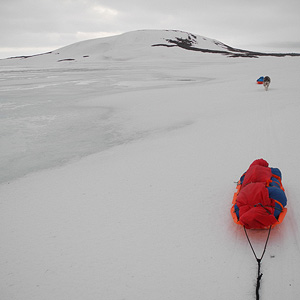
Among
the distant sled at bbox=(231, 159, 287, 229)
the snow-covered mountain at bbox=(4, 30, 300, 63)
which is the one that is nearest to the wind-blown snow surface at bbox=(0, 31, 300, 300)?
the distant sled at bbox=(231, 159, 287, 229)

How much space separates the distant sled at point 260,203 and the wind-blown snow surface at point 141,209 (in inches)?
9.9

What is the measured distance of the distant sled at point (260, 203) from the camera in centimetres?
265

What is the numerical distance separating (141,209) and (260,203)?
5.08 ft

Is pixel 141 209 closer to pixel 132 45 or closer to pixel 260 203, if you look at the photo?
pixel 260 203

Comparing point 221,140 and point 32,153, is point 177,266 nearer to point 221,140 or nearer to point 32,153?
point 221,140

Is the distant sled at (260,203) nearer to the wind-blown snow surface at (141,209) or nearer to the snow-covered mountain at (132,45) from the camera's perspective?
the wind-blown snow surface at (141,209)

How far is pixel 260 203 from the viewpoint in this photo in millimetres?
2746

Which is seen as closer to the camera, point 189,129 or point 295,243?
point 295,243

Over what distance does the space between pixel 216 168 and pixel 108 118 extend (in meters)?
4.48

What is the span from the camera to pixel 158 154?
5172 mm

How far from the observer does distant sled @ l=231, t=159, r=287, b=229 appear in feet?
8.70

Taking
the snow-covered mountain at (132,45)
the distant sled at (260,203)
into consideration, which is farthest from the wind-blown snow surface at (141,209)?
the snow-covered mountain at (132,45)

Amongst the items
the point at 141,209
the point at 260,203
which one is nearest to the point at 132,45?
the point at 141,209

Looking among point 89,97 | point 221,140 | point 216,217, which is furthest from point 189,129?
point 89,97
